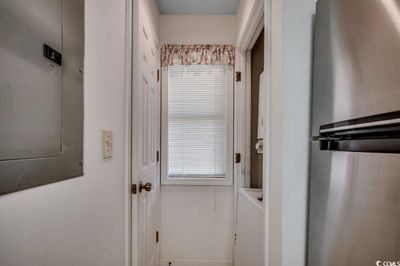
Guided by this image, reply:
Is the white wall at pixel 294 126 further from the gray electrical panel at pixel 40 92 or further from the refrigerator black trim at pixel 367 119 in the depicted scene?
the gray electrical panel at pixel 40 92

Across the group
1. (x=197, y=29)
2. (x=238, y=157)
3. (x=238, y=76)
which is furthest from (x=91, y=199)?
(x=197, y=29)

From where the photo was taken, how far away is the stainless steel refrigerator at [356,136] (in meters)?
0.60

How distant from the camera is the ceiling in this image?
2.26 m

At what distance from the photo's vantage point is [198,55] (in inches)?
96.1

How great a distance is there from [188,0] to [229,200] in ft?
6.23

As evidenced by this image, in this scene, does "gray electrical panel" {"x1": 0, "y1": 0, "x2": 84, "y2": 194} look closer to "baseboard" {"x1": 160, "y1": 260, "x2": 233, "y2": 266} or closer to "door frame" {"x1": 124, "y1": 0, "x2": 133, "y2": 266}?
"door frame" {"x1": 124, "y1": 0, "x2": 133, "y2": 266}

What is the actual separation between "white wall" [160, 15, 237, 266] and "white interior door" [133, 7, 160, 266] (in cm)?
19

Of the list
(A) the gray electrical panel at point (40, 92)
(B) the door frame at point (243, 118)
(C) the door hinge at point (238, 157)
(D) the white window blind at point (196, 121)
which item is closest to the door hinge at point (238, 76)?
(B) the door frame at point (243, 118)

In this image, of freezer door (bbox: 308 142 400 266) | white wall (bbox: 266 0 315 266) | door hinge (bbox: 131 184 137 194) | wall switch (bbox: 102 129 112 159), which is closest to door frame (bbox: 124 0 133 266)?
door hinge (bbox: 131 184 137 194)

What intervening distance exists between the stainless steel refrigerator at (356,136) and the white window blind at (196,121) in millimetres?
1507

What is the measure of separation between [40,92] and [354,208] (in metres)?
0.89

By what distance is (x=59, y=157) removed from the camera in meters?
0.69

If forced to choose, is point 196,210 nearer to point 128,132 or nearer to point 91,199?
point 128,132

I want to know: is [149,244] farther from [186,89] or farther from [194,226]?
[186,89]
